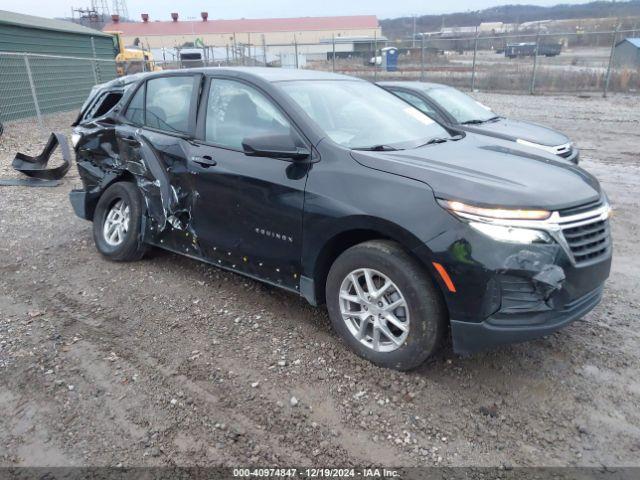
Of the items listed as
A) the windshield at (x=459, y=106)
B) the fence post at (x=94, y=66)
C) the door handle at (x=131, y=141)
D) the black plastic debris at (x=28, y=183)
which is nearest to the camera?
the door handle at (x=131, y=141)

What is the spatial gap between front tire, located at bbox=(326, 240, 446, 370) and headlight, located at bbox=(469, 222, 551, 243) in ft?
1.47

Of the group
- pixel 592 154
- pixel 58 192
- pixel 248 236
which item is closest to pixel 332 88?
pixel 248 236

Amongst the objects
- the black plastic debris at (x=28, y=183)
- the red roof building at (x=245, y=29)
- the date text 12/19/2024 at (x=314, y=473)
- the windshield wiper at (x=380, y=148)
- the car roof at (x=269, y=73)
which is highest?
the red roof building at (x=245, y=29)

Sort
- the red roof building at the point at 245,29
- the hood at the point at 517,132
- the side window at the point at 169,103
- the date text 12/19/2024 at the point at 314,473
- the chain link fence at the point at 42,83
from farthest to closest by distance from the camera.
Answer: the red roof building at the point at 245,29 < the chain link fence at the point at 42,83 < the hood at the point at 517,132 < the side window at the point at 169,103 < the date text 12/19/2024 at the point at 314,473

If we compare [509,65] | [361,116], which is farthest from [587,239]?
[509,65]

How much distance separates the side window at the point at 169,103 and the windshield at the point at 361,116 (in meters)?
0.96

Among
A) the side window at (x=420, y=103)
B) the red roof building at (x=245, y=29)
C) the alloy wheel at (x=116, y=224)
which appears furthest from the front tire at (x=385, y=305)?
the red roof building at (x=245, y=29)

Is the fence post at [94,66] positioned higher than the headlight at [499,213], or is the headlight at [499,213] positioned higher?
the fence post at [94,66]

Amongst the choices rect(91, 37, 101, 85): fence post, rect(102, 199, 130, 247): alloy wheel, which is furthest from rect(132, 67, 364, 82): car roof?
rect(91, 37, 101, 85): fence post

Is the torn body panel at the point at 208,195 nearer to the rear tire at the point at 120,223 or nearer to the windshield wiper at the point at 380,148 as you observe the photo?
the rear tire at the point at 120,223

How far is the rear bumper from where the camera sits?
8.84 feet

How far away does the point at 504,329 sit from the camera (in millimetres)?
2691

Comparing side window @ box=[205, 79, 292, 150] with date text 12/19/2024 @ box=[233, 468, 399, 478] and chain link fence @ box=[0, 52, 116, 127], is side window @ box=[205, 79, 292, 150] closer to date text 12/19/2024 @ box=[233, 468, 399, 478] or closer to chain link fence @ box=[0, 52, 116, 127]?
date text 12/19/2024 @ box=[233, 468, 399, 478]

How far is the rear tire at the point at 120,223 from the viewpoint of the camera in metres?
4.61
